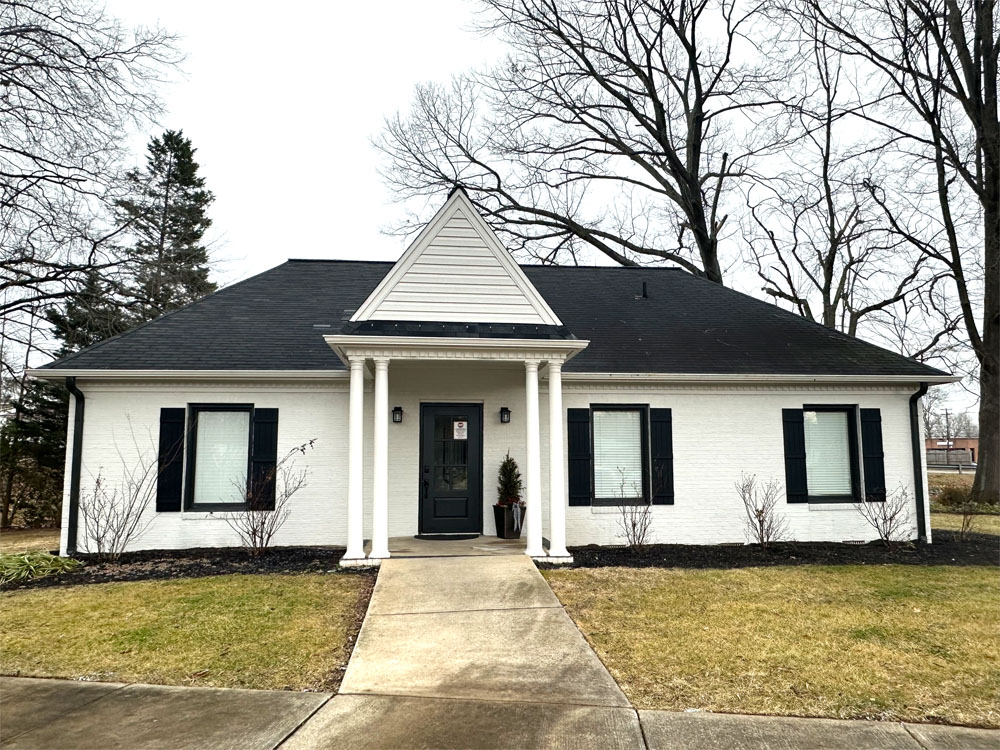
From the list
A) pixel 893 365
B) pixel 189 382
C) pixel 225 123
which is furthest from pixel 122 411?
pixel 225 123

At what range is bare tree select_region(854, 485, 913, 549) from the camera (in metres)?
10.5

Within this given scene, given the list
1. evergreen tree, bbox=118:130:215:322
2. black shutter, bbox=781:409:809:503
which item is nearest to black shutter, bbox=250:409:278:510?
black shutter, bbox=781:409:809:503

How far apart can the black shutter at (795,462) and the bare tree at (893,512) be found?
1.03m

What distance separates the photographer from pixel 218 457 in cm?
988

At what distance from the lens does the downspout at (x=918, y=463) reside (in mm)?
10648

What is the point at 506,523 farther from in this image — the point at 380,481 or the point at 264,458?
the point at 264,458

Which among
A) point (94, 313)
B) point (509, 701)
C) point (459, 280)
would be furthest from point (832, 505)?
point (94, 313)

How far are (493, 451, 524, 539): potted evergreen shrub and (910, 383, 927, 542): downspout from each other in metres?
6.79

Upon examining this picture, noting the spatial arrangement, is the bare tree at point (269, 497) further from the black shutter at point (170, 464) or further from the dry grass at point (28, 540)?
the dry grass at point (28, 540)

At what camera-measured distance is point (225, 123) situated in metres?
20.9

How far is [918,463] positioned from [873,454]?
0.78 m

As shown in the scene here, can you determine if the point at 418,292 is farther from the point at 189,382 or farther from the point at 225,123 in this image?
the point at 225,123

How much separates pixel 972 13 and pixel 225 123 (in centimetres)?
2135

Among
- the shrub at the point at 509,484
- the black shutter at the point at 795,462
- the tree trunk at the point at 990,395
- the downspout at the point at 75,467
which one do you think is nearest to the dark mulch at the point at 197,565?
the downspout at the point at 75,467
